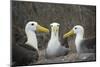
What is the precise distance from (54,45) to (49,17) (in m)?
0.34

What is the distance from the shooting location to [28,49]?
2066 millimetres

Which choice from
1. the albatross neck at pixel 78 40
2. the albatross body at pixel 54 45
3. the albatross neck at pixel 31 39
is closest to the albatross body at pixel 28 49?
the albatross neck at pixel 31 39

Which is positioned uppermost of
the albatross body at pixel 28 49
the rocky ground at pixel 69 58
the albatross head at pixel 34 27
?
the albatross head at pixel 34 27

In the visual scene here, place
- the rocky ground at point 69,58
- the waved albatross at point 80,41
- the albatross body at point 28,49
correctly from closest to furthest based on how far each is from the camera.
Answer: the albatross body at point 28,49 → the rocky ground at point 69,58 → the waved albatross at point 80,41

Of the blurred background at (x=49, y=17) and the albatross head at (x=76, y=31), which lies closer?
the blurred background at (x=49, y=17)

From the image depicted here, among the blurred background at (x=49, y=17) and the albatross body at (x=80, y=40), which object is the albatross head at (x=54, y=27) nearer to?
the blurred background at (x=49, y=17)

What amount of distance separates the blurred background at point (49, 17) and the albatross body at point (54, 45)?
50 millimetres

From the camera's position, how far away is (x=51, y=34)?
216 cm

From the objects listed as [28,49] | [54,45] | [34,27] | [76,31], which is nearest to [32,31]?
[34,27]

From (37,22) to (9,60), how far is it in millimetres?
528

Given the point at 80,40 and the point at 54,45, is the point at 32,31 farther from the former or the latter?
the point at 80,40

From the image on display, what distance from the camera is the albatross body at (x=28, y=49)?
2.01 meters

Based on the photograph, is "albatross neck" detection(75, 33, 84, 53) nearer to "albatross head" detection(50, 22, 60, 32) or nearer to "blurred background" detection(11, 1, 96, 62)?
"blurred background" detection(11, 1, 96, 62)

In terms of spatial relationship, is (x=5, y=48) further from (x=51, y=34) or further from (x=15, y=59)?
(x=51, y=34)
